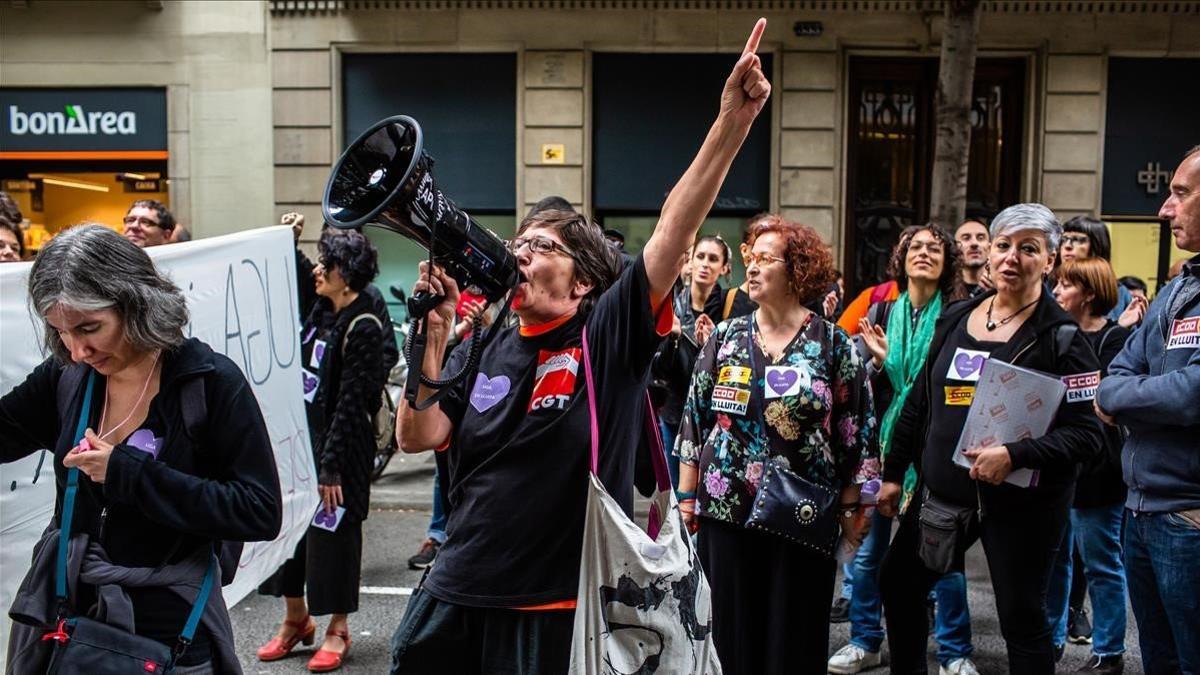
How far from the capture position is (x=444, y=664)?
2.55m

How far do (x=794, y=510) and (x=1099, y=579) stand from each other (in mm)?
2011

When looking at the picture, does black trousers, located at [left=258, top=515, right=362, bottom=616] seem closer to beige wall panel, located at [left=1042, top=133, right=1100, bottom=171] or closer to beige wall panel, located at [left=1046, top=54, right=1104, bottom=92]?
beige wall panel, located at [left=1042, top=133, right=1100, bottom=171]

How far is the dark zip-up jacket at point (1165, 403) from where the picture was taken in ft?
10.3

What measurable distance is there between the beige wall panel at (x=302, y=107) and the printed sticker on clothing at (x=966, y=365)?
9815 millimetres

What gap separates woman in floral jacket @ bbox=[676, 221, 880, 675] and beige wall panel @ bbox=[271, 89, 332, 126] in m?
9.51

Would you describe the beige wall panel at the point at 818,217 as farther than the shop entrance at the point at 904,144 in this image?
No

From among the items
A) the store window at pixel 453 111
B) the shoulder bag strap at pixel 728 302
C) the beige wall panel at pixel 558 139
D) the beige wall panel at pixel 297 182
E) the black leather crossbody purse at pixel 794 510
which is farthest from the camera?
the beige wall panel at pixel 297 182

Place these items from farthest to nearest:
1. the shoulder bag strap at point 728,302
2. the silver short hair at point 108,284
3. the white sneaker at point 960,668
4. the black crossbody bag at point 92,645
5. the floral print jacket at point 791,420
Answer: the shoulder bag strap at point 728,302 < the white sneaker at point 960,668 < the floral print jacket at point 791,420 < the silver short hair at point 108,284 < the black crossbody bag at point 92,645

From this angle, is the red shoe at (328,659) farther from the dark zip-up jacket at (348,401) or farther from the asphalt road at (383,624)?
the dark zip-up jacket at (348,401)

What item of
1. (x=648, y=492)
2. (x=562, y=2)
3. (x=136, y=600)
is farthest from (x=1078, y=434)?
(x=562, y=2)

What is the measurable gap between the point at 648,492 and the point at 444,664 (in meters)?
0.67

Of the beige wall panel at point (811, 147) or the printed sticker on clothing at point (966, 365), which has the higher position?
the beige wall panel at point (811, 147)

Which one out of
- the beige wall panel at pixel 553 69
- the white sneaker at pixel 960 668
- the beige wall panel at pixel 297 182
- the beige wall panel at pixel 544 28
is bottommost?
the white sneaker at pixel 960 668

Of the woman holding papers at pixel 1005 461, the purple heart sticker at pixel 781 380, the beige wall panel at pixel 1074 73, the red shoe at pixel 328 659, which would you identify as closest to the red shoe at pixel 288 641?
Result: the red shoe at pixel 328 659
